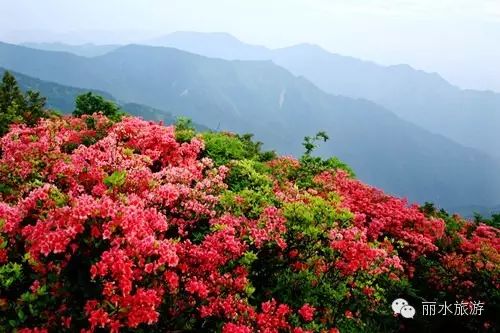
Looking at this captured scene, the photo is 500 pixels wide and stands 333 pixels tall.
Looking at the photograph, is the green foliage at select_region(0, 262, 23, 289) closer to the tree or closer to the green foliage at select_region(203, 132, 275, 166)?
the green foliage at select_region(203, 132, 275, 166)

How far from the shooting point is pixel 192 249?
7.30 m

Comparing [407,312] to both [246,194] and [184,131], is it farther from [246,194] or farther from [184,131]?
[184,131]

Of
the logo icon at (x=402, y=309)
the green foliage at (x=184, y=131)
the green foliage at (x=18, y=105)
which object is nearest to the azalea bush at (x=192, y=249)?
the logo icon at (x=402, y=309)

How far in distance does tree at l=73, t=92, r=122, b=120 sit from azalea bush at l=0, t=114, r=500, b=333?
6350mm

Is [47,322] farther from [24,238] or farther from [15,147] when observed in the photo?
[15,147]

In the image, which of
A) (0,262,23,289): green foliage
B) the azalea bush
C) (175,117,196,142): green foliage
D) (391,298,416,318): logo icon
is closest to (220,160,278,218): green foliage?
the azalea bush

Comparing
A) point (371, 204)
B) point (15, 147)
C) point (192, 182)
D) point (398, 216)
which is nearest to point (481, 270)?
point (398, 216)

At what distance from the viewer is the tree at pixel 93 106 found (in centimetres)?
2011

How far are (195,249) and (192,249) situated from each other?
0.05 m

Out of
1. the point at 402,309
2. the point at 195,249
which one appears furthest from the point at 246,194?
the point at 402,309

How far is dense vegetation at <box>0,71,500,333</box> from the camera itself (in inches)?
227

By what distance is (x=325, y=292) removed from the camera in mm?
A: 8219

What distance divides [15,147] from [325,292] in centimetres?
825

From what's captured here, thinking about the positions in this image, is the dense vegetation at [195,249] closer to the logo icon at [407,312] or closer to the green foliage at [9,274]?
the green foliage at [9,274]
